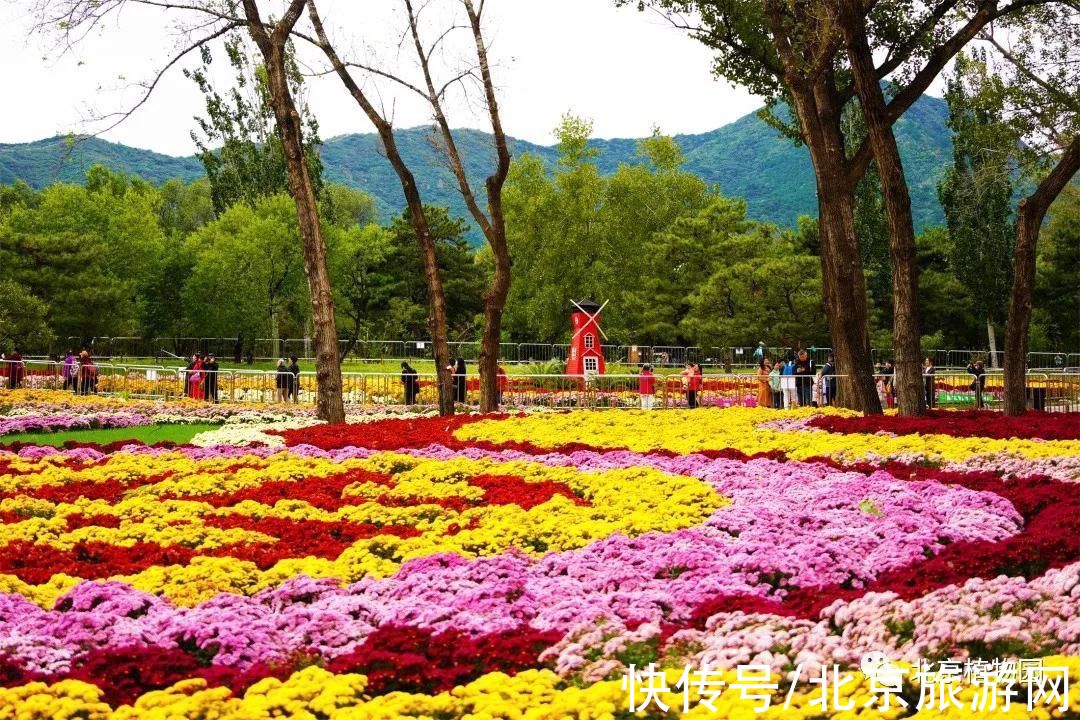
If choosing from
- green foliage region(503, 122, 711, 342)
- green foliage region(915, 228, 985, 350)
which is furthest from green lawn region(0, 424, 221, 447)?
green foliage region(915, 228, 985, 350)

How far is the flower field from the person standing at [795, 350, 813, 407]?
1155cm

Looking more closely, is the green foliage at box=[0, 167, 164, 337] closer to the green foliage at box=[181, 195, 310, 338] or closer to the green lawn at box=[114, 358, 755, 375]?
the green foliage at box=[181, 195, 310, 338]

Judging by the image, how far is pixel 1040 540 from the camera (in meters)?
6.77

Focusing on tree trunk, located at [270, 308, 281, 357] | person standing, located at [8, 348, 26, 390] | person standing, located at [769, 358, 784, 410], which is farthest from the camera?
tree trunk, located at [270, 308, 281, 357]

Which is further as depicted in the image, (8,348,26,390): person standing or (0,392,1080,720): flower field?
(8,348,26,390): person standing

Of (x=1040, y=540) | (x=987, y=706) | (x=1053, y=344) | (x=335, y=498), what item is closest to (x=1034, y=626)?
(x=987, y=706)

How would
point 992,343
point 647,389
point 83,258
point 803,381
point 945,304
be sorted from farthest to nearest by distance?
point 945,304
point 992,343
point 83,258
point 647,389
point 803,381

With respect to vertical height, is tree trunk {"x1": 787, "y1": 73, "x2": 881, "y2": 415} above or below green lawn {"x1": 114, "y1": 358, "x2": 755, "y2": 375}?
above

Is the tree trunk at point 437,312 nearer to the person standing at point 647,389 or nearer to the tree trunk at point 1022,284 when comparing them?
the person standing at point 647,389

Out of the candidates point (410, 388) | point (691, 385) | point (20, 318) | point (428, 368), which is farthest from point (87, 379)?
point (691, 385)

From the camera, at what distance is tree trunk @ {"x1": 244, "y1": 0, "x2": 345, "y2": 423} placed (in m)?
18.2

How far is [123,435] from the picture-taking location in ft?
60.0

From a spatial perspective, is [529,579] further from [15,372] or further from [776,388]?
[15,372]

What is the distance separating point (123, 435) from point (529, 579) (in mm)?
13353
